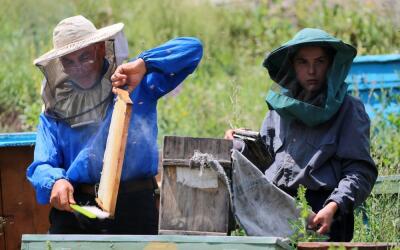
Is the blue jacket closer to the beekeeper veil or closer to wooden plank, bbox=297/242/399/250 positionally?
the beekeeper veil

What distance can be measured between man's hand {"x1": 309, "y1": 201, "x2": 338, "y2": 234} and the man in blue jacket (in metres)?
1.08

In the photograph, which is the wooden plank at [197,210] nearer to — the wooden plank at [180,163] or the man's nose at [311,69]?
the wooden plank at [180,163]

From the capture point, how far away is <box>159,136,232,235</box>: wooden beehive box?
15.8 feet

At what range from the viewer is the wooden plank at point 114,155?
15.9ft

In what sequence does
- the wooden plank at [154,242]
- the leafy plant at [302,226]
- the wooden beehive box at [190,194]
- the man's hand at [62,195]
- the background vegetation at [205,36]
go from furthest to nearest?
the background vegetation at [205,36] → the man's hand at [62,195] → the wooden beehive box at [190,194] → the leafy plant at [302,226] → the wooden plank at [154,242]

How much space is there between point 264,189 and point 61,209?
1.12 metres

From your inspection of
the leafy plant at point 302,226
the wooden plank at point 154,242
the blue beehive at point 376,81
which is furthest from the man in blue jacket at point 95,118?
the blue beehive at point 376,81

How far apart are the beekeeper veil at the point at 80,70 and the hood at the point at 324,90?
3.04 ft

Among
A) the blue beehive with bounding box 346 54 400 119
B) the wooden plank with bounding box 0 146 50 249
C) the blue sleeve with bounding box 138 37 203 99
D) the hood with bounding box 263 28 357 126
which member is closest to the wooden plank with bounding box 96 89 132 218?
the blue sleeve with bounding box 138 37 203 99

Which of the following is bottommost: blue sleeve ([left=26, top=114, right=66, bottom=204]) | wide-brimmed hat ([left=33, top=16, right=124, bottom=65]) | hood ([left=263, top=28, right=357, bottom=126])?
blue sleeve ([left=26, top=114, right=66, bottom=204])

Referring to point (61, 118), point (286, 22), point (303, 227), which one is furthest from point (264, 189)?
point (286, 22)

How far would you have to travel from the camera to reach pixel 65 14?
12.9 m

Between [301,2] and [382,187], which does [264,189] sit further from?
[301,2]

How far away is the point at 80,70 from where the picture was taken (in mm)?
5594
